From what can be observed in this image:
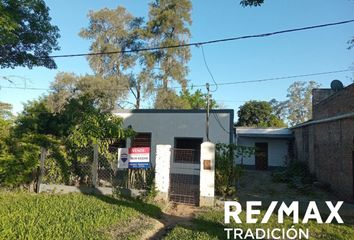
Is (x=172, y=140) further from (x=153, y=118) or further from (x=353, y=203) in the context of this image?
(x=353, y=203)

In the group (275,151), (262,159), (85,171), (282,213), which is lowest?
(282,213)

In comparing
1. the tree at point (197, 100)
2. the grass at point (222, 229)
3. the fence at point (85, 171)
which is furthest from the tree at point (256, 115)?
the grass at point (222, 229)

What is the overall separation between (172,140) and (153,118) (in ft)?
5.31

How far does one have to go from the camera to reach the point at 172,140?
18109 millimetres

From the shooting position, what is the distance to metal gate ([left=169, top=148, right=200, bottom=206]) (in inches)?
432

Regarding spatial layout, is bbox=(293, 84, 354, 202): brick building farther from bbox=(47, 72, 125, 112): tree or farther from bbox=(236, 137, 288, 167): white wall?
bbox=(47, 72, 125, 112): tree

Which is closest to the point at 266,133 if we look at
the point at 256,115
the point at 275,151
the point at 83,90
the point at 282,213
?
the point at 275,151

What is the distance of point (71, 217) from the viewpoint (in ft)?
25.2

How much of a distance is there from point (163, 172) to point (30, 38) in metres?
11.4

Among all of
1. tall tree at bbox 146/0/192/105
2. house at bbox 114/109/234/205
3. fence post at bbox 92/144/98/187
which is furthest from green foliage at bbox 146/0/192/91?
fence post at bbox 92/144/98/187

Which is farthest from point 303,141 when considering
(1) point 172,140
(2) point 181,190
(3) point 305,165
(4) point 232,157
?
(2) point 181,190

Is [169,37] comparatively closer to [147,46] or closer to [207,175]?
[147,46]

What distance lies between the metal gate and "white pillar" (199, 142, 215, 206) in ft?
1.32

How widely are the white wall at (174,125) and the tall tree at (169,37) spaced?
49.8ft
